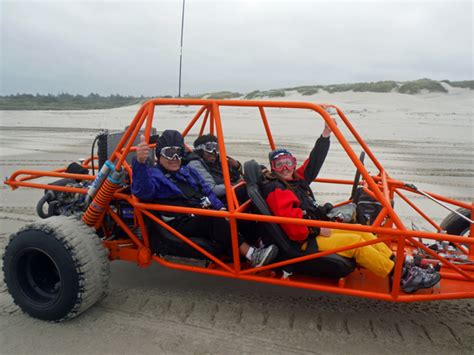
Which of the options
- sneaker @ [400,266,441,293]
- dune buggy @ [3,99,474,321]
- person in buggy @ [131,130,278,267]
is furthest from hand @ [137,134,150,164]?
sneaker @ [400,266,441,293]

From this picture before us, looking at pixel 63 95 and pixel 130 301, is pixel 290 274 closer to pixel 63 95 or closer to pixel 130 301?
pixel 130 301

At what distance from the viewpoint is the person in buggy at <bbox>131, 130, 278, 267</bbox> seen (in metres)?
2.95

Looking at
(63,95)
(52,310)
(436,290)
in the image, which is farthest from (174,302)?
(63,95)

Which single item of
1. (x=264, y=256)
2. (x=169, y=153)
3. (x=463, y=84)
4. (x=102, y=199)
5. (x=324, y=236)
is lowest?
(x=264, y=256)

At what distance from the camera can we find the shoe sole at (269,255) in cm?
290

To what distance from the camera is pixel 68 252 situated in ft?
9.64

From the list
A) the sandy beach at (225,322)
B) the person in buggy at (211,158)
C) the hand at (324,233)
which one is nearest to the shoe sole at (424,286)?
the sandy beach at (225,322)

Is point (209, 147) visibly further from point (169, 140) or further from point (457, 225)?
point (457, 225)

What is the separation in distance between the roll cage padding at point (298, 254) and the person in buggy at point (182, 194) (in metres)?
0.08

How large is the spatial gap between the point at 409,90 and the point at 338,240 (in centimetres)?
2831

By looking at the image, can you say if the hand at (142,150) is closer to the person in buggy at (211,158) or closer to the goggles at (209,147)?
the person in buggy at (211,158)

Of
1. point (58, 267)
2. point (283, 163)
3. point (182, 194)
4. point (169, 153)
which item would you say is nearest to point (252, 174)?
point (283, 163)

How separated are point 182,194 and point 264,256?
0.78 metres

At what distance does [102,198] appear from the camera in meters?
3.13
